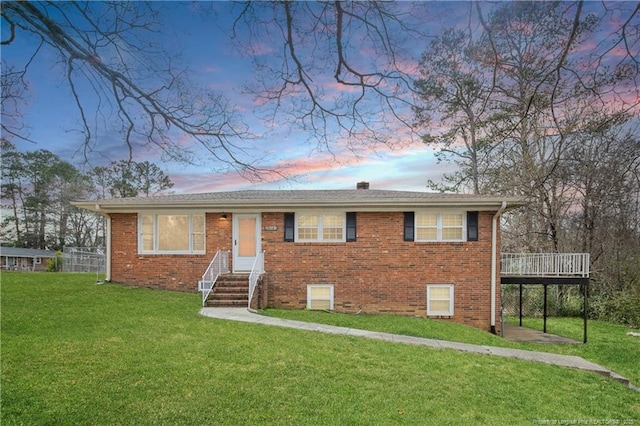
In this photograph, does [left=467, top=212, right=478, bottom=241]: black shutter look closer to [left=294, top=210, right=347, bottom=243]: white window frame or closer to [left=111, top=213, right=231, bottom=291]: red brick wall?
[left=294, top=210, right=347, bottom=243]: white window frame

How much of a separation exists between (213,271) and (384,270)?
5.49m

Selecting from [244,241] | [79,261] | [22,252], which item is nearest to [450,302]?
[244,241]

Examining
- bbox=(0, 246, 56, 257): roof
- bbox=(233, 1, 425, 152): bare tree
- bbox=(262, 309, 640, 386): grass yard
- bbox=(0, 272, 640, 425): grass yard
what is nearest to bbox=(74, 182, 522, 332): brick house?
bbox=(262, 309, 640, 386): grass yard

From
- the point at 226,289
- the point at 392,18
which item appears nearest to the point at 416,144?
the point at 392,18

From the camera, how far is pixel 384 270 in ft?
44.2

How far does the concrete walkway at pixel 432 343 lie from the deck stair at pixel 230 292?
32.4 inches

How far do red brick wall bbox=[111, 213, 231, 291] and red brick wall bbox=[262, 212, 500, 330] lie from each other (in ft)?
5.98

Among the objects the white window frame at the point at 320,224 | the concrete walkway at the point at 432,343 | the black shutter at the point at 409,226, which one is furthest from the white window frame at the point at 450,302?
the concrete walkway at the point at 432,343

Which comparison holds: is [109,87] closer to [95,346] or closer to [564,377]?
[95,346]

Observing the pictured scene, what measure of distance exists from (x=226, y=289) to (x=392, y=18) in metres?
10.1

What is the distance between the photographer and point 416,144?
438 cm

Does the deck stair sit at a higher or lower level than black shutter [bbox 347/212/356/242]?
lower

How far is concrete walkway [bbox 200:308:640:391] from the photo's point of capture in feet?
26.5

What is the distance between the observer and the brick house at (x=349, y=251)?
43.6 ft
